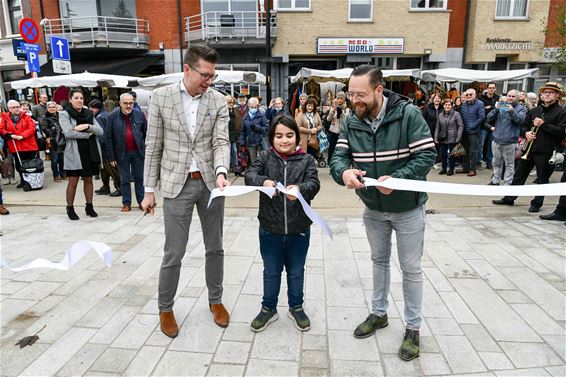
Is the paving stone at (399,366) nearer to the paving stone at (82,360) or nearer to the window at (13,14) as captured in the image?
the paving stone at (82,360)

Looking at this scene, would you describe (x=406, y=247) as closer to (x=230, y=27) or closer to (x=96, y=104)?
(x=96, y=104)

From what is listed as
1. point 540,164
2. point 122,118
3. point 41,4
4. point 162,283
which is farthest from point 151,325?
point 41,4

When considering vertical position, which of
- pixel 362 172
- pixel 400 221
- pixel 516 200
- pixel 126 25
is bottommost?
pixel 516 200

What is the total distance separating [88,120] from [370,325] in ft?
17.8

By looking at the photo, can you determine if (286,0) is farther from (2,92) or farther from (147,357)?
(147,357)

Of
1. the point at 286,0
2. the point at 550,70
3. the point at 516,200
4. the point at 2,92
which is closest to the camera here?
the point at 516,200

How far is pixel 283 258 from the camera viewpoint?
3.11 metres

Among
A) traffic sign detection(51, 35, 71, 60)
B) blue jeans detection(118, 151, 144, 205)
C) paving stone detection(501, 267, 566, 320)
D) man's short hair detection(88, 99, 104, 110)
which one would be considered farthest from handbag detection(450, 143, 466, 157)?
traffic sign detection(51, 35, 71, 60)

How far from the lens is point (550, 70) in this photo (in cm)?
1914

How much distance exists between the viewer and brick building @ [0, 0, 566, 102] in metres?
17.6

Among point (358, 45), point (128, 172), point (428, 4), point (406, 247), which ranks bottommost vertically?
point (128, 172)

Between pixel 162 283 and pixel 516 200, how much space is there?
6542 millimetres

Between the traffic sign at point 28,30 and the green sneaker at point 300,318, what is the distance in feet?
31.8

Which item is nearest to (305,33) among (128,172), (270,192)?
(128,172)
